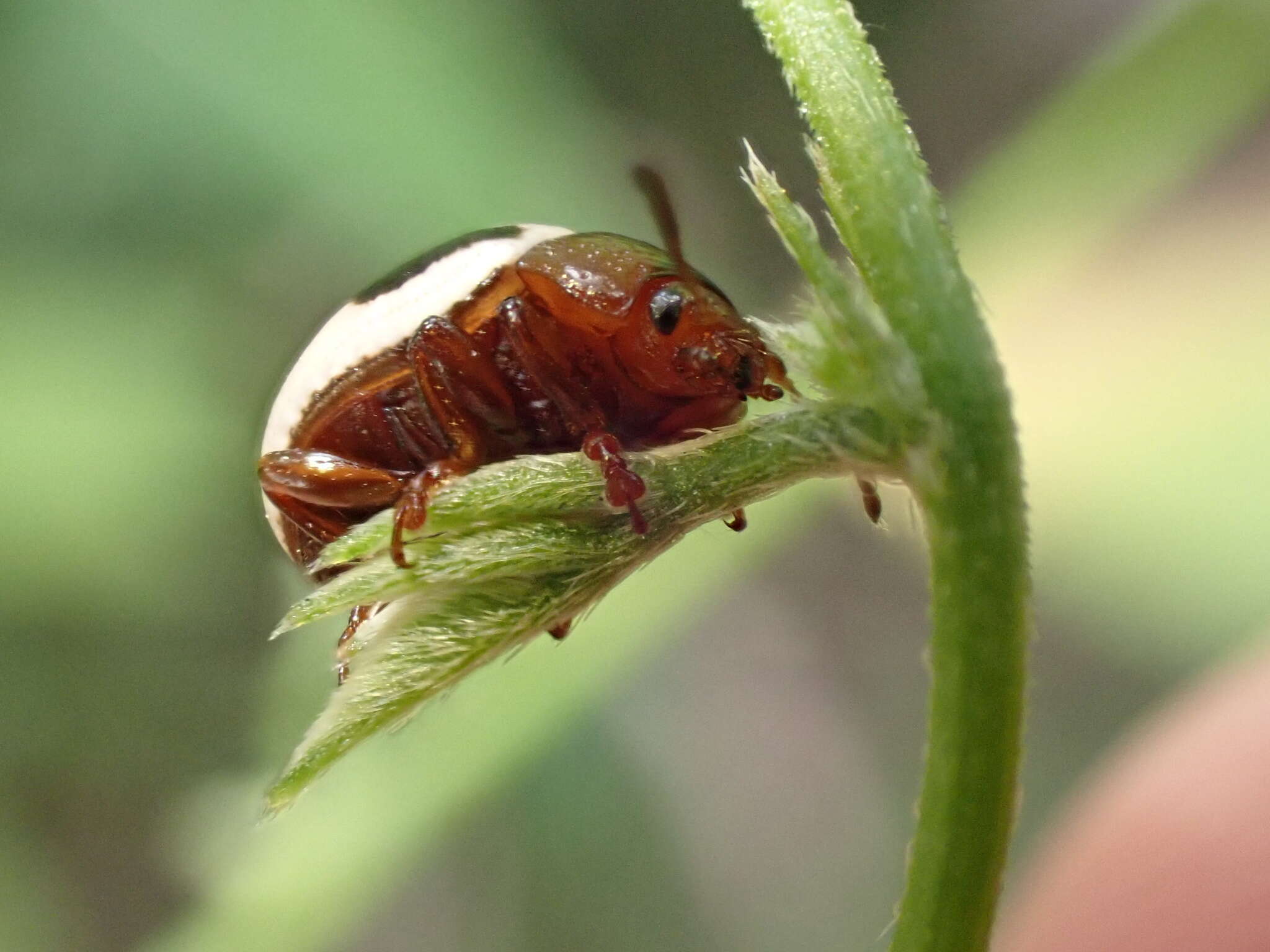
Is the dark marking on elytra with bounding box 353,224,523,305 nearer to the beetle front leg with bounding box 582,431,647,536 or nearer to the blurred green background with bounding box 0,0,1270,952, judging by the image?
the beetle front leg with bounding box 582,431,647,536

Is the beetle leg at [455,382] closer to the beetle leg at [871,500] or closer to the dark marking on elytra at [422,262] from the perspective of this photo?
the dark marking on elytra at [422,262]

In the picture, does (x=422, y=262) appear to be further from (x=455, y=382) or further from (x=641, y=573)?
(x=641, y=573)

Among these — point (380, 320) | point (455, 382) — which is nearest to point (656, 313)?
point (455, 382)

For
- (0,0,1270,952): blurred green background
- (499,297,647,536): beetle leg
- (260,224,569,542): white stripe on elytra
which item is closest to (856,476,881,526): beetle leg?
(499,297,647,536): beetle leg

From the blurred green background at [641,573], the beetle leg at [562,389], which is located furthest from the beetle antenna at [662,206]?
the blurred green background at [641,573]

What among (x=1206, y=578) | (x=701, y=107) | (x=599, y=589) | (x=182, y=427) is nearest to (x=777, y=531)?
(x=1206, y=578)

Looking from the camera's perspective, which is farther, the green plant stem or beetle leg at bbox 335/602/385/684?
beetle leg at bbox 335/602/385/684

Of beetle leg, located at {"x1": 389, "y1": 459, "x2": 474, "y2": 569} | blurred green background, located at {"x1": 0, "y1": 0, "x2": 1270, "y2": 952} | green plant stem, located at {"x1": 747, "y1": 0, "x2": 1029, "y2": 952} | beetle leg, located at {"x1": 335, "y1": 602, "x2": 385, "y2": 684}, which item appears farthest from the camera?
blurred green background, located at {"x1": 0, "y1": 0, "x2": 1270, "y2": 952}

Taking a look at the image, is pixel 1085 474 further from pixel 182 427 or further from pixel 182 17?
pixel 182 17
